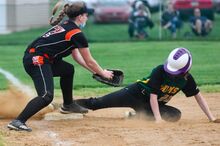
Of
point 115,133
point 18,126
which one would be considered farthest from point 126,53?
point 115,133

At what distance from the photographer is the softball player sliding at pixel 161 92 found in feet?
27.7

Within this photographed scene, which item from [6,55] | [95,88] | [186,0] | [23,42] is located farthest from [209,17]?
[95,88]

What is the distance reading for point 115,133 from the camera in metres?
7.91

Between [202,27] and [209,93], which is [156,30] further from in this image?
[209,93]

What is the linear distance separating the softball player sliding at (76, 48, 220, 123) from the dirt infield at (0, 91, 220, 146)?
0.57ft

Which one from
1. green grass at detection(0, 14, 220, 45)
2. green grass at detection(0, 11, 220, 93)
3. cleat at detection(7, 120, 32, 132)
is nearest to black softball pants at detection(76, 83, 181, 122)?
cleat at detection(7, 120, 32, 132)

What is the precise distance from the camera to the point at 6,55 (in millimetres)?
19531

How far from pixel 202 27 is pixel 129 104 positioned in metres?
16.7

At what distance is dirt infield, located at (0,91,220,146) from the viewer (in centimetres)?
739

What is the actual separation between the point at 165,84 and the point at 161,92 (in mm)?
127

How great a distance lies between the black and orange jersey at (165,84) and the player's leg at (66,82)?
1.01 m

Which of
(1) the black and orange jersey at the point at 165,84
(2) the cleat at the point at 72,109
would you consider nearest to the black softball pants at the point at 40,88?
(2) the cleat at the point at 72,109

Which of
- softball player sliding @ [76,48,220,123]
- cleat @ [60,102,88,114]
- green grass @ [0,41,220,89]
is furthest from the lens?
green grass @ [0,41,220,89]

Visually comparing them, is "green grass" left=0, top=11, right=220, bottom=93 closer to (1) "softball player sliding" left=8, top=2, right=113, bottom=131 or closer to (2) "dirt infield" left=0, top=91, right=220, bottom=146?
(2) "dirt infield" left=0, top=91, right=220, bottom=146
